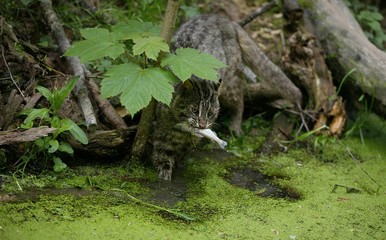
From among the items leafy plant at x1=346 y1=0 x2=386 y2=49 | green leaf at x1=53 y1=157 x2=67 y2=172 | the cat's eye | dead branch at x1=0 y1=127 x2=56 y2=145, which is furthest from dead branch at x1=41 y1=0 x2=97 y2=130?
leafy plant at x1=346 y1=0 x2=386 y2=49

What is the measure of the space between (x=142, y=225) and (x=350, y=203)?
5.88 feet

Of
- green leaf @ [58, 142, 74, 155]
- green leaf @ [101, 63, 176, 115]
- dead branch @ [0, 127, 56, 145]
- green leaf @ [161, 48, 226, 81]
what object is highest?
green leaf @ [161, 48, 226, 81]

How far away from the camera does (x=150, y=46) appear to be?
397 cm

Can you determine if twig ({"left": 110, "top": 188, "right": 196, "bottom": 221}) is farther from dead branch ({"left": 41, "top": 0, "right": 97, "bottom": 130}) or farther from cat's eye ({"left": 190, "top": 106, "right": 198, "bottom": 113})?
cat's eye ({"left": 190, "top": 106, "right": 198, "bottom": 113})

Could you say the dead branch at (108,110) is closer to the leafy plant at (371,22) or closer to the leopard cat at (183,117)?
the leopard cat at (183,117)

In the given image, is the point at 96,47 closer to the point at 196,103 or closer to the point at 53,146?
the point at 53,146

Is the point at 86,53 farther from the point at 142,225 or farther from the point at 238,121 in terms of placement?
the point at 238,121

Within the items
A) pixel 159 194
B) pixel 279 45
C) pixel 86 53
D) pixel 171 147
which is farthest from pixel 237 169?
pixel 279 45

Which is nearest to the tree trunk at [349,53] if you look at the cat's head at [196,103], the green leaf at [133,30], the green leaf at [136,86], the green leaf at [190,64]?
the cat's head at [196,103]

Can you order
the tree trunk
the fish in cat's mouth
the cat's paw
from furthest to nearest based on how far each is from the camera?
1. the tree trunk
2. the cat's paw
3. the fish in cat's mouth

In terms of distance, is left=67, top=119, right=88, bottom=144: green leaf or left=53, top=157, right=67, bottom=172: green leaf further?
left=53, top=157, right=67, bottom=172: green leaf

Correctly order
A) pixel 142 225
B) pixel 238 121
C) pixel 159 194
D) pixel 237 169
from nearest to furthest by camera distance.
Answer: pixel 142 225
pixel 159 194
pixel 237 169
pixel 238 121

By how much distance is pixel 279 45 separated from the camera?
7.29 m

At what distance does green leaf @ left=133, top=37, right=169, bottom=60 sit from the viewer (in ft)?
12.9
